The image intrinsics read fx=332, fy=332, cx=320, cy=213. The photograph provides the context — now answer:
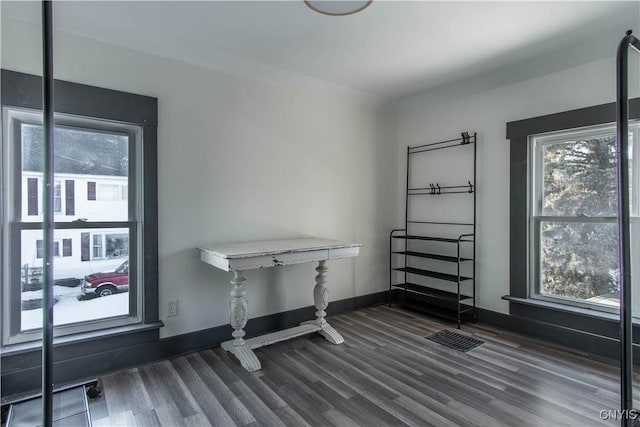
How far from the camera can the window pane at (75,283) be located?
7.01 feet

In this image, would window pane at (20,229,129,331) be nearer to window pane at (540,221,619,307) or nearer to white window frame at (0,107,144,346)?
white window frame at (0,107,144,346)

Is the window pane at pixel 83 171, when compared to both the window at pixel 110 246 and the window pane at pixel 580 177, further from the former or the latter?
the window pane at pixel 580 177

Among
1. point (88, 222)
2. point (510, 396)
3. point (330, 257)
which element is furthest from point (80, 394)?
point (510, 396)

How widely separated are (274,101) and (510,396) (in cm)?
289

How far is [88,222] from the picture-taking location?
2.32 metres

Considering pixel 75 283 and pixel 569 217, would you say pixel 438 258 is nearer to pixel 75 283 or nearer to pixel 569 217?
pixel 569 217

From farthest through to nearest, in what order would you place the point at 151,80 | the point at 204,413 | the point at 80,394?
the point at 151,80 → the point at 80,394 → the point at 204,413

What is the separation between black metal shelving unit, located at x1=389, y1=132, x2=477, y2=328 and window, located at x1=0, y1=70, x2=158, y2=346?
2595 millimetres

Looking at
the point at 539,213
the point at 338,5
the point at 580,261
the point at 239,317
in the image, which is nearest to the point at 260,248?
the point at 239,317

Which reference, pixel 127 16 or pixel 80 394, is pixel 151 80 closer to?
pixel 127 16

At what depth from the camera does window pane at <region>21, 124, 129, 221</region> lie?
2.13 metres

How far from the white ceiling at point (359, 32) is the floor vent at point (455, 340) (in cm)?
241

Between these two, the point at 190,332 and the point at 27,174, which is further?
the point at 190,332

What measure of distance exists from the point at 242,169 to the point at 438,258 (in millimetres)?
2106
